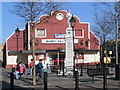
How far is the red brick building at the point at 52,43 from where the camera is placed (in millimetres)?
44656

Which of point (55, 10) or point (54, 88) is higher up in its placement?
point (55, 10)

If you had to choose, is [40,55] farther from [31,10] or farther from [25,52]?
[31,10]

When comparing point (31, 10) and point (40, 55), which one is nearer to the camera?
point (31, 10)

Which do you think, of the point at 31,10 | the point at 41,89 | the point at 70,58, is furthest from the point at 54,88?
the point at 70,58

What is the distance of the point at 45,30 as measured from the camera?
4512cm

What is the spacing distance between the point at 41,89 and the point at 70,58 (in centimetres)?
1144

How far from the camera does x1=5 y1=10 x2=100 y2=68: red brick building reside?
1758 inches

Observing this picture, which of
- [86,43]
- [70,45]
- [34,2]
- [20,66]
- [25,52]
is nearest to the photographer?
[34,2]

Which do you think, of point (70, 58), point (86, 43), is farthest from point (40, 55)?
point (70, 58)

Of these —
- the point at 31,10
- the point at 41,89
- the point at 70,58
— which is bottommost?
the point at 41,89

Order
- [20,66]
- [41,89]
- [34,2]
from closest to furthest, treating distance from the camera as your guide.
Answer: [41,89] < [34,2] < [20,66]

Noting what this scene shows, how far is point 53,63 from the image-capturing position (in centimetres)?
4469

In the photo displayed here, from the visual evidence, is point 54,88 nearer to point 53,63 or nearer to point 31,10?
point 31,10

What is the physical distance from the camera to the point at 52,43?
150 feet
